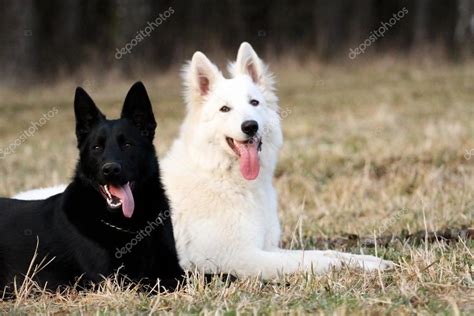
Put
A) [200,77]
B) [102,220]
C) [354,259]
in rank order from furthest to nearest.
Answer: [200,77] < [354,259] < [102,220]

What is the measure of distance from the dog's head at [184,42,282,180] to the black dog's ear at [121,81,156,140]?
70 cm

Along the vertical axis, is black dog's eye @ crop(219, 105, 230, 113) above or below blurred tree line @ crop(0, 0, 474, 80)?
below

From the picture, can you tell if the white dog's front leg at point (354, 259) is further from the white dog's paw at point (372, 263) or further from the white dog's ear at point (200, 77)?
the white dog's ear at point (200, 77)

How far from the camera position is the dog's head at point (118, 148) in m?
4.80

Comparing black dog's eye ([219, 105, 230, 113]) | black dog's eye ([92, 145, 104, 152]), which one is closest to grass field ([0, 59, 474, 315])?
black dog's eye ([92, 145, 104, 152])

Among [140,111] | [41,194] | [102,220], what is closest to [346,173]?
[41,194]

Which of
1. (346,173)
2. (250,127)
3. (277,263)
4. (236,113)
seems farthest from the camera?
(346,173)

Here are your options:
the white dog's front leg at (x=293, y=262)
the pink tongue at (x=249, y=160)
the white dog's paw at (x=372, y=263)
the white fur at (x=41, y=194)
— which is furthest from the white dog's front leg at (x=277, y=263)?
the white fur at (x=41, y=194)

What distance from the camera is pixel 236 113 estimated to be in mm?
5645

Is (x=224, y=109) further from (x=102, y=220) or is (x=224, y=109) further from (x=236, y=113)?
(x=102, y=220)

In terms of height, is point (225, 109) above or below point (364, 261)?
above

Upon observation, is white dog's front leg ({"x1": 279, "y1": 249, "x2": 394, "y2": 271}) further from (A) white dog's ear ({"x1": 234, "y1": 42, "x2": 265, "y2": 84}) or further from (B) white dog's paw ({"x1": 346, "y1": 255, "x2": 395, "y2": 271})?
(A) white dog's ear ({"x1": 234, "y1": 42, "x2": 265, "y2": 84})

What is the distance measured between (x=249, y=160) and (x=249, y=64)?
2.64ft

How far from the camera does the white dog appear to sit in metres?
5.57
